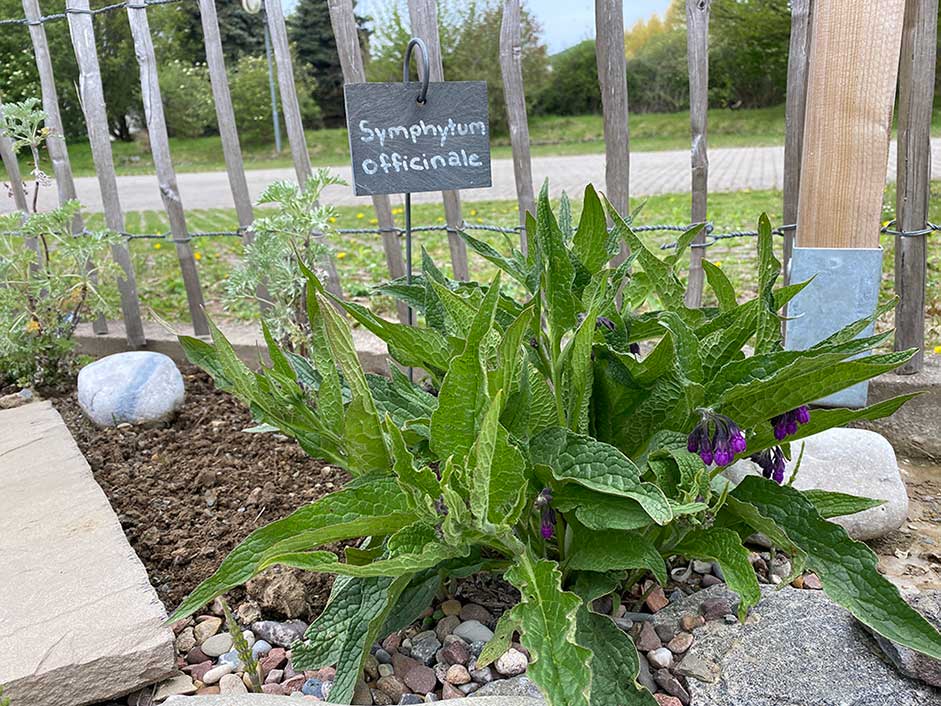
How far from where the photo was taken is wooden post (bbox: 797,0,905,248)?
6.88ft

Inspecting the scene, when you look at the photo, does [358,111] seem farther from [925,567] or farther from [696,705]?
[925,567]

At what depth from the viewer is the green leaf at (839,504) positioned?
1.72 m

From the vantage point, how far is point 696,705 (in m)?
1.52

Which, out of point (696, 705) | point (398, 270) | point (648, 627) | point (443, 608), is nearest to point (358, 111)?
point (398, 270)

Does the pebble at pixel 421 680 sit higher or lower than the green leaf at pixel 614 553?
lower

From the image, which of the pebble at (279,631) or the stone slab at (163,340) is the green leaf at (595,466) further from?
the stone slab at (163,340)

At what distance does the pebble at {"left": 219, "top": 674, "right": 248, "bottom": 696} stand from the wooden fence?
1731mm

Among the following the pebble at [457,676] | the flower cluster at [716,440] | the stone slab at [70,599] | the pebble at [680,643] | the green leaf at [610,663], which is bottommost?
A: the pebble at [457,676]

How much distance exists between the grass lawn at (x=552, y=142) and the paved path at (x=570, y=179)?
6.50 ft

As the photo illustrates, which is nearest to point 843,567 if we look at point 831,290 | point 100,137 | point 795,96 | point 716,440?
point 716,440

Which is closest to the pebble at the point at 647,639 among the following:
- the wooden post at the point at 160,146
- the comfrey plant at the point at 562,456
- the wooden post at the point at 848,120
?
the comfrey plant at the point at 562,456

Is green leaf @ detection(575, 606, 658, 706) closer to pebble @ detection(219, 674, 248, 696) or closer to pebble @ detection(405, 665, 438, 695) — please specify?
pebble @ detection(405, 665, 438, 695)

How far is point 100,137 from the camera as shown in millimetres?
3637

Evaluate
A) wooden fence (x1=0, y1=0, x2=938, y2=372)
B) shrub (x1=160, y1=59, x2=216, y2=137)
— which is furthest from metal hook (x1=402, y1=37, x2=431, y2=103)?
shrub (x1=160, y1=59, x2=216, y2=137)
